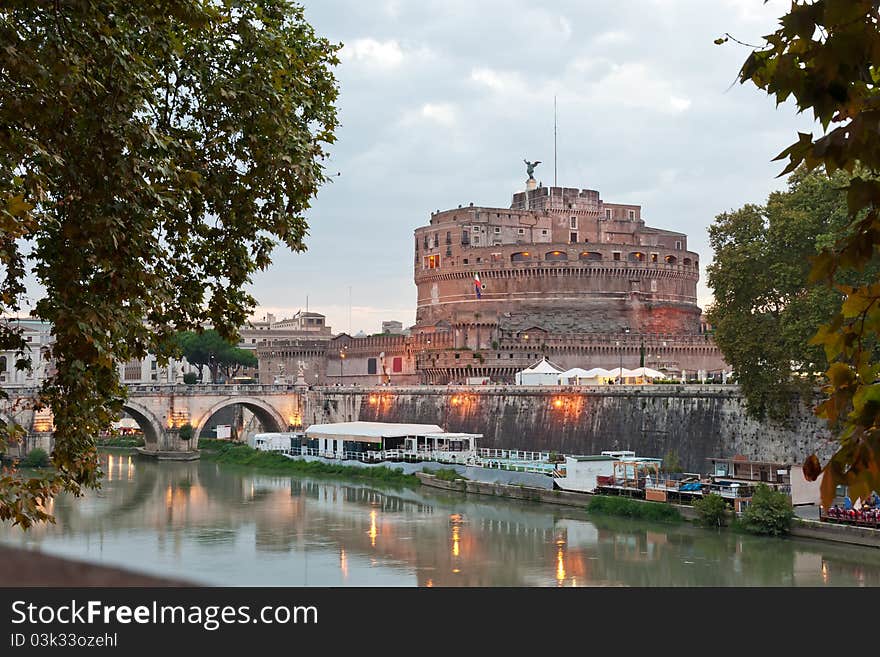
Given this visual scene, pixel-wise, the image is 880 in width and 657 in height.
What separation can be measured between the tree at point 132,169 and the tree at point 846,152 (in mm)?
4233

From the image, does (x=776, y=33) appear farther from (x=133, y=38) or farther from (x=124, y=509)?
(x=124, y=509)

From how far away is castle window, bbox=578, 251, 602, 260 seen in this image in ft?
204

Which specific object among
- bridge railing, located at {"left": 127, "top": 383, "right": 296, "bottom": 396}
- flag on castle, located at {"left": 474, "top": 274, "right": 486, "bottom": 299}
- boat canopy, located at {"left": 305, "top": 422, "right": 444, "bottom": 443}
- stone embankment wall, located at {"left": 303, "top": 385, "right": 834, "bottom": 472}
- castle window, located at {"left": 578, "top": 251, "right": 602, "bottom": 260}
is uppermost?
castle window, located at {"left": 578, "top": 251, "right": 602, "bottom": 260}

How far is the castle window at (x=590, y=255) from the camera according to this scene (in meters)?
62.1

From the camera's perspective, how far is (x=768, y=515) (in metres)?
23.3

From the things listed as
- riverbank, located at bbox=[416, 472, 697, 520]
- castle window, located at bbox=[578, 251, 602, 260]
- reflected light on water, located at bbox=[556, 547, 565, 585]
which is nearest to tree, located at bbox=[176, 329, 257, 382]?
castle window, located at bbox=[578, 251, 602, 260]

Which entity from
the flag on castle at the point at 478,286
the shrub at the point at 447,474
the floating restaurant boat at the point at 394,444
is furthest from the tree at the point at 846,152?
the flag on castle at the point at 478,286

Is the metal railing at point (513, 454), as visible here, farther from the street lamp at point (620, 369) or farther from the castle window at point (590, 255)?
the castle window at point (590, 255)

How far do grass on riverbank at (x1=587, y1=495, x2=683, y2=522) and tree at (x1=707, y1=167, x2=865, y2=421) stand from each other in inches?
199

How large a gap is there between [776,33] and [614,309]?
5875 centimetres

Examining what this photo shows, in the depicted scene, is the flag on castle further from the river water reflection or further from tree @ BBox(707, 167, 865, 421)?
tree @ BBox(707, 167, 865, 421)

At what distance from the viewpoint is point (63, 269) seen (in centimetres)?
747
